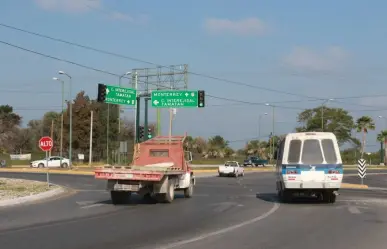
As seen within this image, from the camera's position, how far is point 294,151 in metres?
20.7

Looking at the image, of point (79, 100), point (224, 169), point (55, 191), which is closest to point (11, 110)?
point (79, 100)

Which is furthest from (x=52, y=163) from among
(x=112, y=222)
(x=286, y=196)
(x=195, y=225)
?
(x=195, y=225)

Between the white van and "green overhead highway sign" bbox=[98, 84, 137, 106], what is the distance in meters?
22.8

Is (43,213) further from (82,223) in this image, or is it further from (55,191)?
(55,191)

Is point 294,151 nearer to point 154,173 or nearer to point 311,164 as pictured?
point 311,164

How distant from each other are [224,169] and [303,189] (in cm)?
3186

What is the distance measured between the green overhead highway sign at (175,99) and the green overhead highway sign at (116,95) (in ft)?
7.23

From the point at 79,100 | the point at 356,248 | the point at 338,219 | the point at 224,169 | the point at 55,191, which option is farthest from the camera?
the point at 79,100

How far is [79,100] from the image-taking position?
8512cm

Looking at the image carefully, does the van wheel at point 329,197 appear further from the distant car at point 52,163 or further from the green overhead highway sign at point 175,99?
the distant car at point 52,163

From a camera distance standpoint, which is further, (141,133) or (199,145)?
(199,145)

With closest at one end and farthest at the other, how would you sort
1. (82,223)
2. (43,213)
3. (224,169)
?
(82,223), (43,213), (224,169)

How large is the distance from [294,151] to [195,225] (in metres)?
7.75

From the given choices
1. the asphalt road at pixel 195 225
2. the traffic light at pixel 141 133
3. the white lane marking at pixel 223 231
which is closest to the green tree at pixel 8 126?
the traffic light at pixel 141 133
